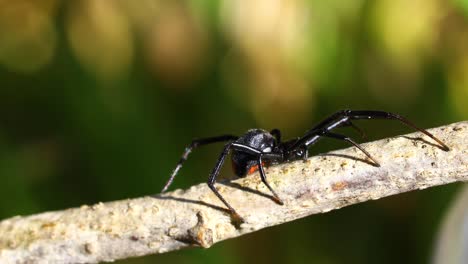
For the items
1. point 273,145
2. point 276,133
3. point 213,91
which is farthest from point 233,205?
point 213,91

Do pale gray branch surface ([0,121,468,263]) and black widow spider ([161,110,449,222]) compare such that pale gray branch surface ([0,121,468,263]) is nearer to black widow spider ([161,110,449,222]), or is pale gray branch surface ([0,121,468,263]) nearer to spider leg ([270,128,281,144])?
black widow spider ([161,110,449,222])

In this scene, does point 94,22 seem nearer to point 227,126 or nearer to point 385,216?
point 227,126

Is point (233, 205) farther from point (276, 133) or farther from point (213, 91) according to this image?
point (213, 91)

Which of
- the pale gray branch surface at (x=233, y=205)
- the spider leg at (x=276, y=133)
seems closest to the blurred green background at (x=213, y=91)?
the spider leg at (x=276, y=133)

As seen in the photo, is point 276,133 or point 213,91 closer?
point 276,133

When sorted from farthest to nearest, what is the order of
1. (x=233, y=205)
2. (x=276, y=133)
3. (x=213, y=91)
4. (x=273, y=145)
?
1. (x=213, y=91)
2. (x=276, y=133)
3. (x=273, y=145)
4. (x=233, y=205)

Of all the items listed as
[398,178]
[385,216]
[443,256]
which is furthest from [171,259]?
[398,178]
